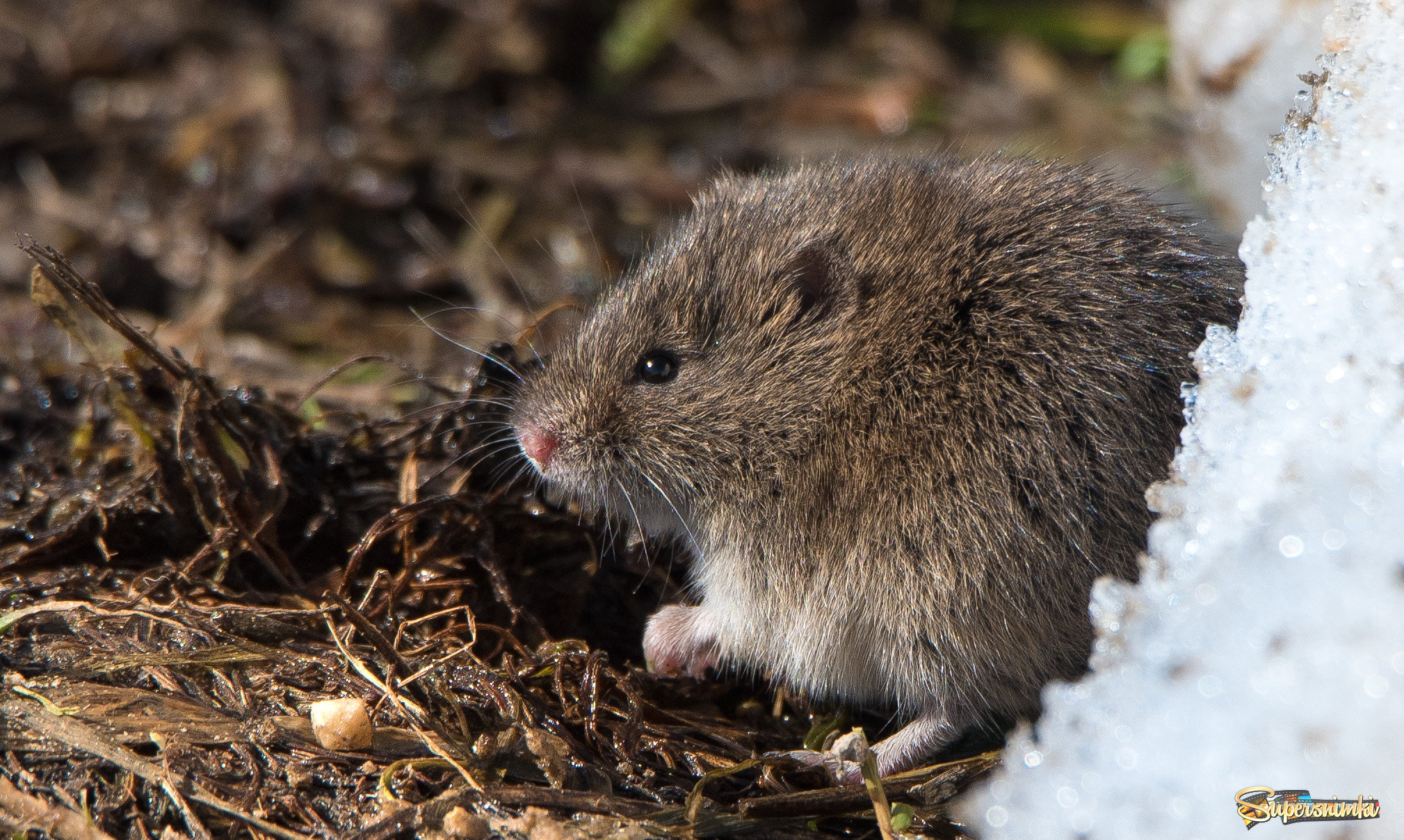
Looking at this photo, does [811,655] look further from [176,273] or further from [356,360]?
[176,273]

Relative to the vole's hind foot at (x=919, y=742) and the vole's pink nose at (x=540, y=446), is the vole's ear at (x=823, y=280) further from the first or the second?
the vole's hind foot at (x=919, y=742)

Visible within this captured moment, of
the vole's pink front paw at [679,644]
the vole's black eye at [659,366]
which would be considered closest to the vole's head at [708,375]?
the vole's black eye at [659,366]

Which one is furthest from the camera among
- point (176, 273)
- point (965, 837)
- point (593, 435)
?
point (176, 273)

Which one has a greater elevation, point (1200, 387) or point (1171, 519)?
→ point (1200, 387)

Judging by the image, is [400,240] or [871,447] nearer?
[871,447]

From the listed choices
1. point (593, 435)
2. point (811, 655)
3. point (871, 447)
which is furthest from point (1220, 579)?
point (593, 435)

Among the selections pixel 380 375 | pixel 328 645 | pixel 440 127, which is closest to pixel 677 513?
pixel 328 645

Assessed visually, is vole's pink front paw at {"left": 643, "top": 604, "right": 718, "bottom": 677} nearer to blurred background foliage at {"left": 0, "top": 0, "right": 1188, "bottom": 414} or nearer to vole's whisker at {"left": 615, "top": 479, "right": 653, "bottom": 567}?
vole's whisker at {"left": 615, "top": 479, "right": 653, "bottom": 567}
